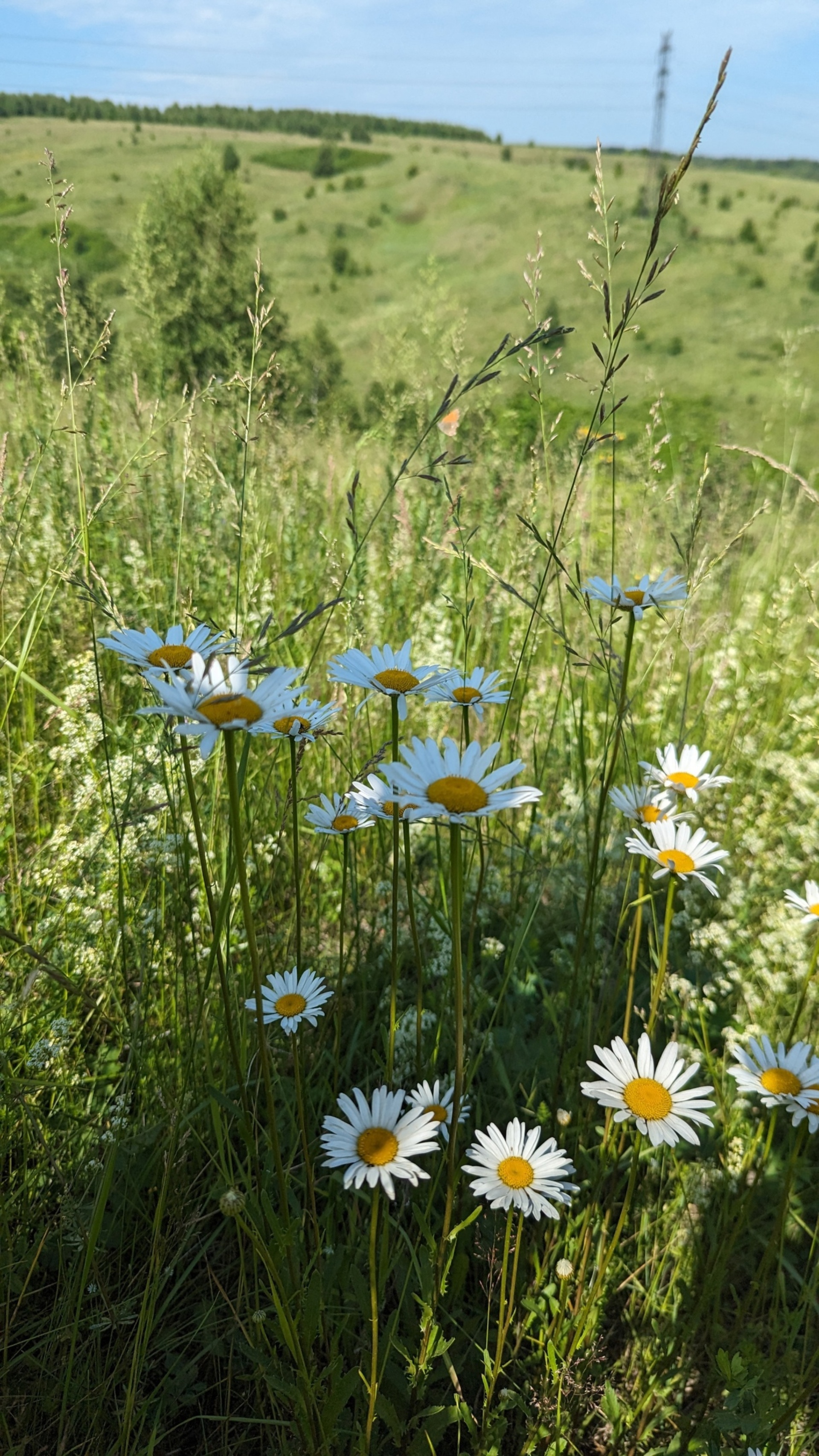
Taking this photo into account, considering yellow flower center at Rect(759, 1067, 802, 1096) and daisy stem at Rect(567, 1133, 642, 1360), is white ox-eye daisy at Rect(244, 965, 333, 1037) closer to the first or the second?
daisy stem at Rect(567, 1133, 642, 1360)

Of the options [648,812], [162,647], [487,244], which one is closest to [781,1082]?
[648,812]

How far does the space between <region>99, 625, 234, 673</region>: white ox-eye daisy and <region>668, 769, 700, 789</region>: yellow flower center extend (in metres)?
0.84

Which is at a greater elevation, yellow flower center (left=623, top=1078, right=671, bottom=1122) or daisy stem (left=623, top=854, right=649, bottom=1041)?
daisy stem (left=623, top=854, right=649, bottom=1041)

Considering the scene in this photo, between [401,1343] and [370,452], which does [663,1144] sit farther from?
[370,452]

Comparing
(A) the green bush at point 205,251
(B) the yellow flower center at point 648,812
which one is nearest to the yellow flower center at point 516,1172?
(B) the yellow flower center at point 648,812

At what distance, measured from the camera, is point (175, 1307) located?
1291mm

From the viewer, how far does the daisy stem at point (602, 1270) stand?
104 centimetres

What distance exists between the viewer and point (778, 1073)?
119 cm

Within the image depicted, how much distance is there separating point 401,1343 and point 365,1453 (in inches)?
6.3

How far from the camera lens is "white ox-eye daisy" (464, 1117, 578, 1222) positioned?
104 cm

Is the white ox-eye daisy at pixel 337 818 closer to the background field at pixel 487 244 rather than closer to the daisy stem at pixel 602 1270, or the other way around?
the daisy stem at pixel 602 1270

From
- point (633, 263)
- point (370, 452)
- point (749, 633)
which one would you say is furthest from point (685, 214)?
point (749, 633)

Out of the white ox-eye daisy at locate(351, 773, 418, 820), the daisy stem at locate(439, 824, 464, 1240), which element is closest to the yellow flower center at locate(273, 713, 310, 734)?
the white ox-eye daisy at locate(351, 773, 418, 820)

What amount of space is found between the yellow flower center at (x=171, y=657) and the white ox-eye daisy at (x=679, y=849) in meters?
0.71
